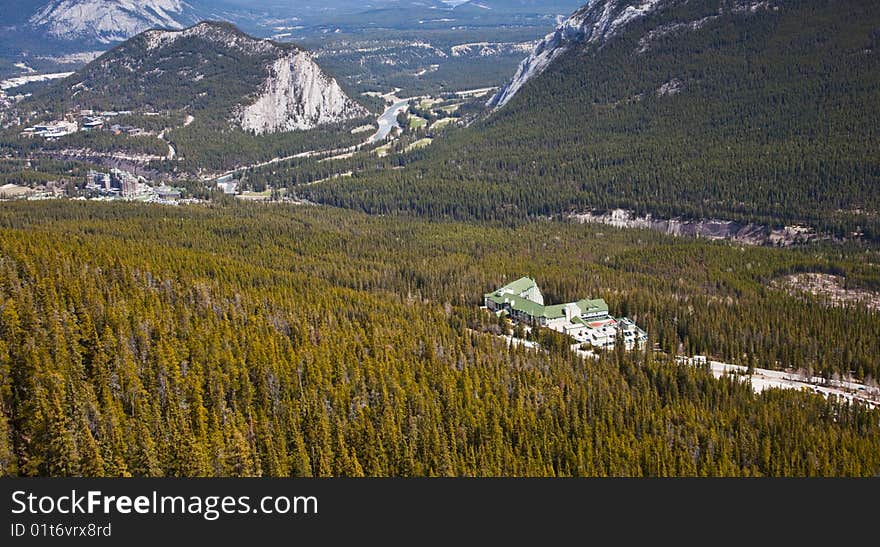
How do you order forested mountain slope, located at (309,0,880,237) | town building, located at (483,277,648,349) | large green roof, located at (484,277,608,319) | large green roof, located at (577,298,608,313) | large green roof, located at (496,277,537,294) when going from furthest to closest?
forested mountain slope, located at (309,0,880,237) → large green roof, located at (496,277,537,294) → large green roof, located at (577,298,608,313) → large green roof, located at (484,277,608,319) → town building, located at (483,277,648,349)

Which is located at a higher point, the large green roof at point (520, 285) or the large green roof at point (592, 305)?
the large green roof at point (520, 285)

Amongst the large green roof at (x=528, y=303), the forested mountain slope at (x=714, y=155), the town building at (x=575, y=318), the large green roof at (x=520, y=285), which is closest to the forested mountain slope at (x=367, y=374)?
the town building at (x=575, y=318)

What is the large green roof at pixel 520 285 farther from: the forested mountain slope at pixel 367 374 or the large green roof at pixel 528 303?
the forested mountain slope at pixel 367 374

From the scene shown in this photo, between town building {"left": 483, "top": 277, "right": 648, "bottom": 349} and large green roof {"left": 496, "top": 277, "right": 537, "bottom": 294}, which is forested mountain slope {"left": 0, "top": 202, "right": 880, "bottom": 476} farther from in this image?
large green roof {"left": 496, "top": 277, "right": 537, "bottom": 294}

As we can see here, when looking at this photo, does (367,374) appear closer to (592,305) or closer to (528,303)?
(528,303)

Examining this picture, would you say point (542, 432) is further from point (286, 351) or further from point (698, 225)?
point (698, 225)

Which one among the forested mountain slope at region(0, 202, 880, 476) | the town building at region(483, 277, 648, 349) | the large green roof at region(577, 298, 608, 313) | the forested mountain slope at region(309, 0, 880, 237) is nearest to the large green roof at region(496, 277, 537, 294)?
the town building at region(483, 277, 648, 349)

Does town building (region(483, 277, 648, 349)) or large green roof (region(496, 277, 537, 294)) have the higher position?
large green roof (region(496, 277, 537, 294))

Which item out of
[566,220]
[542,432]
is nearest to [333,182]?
[566,220]
